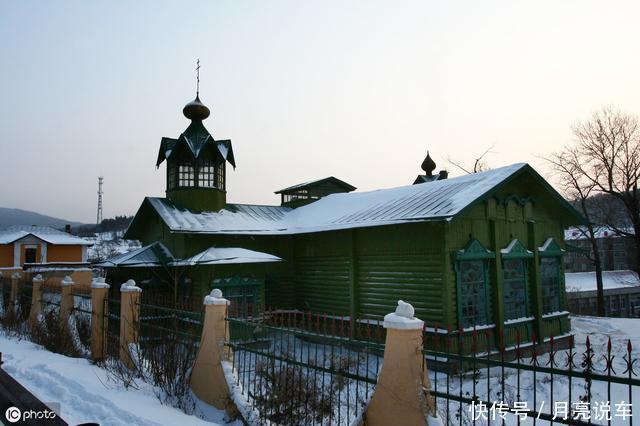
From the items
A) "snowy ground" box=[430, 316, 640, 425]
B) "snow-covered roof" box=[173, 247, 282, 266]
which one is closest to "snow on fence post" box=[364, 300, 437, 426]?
"snowy ground" box=[430, 316, 640, 425]

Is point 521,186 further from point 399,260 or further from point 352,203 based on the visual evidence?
point 352,203

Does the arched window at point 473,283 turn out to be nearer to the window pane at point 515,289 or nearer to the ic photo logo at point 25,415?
the window pane at point 515,289

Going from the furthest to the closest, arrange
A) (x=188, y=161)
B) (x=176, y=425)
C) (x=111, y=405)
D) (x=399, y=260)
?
(x=188, y=161) → (x=399, y=260) → (x=111, y=405) → (x=176, y=425)

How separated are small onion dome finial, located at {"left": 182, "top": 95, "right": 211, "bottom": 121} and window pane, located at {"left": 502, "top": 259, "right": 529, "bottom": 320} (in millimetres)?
12399

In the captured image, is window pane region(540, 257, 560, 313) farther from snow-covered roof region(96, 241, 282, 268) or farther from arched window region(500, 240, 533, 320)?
snow-covered roof region(96, 241, 282, 268)

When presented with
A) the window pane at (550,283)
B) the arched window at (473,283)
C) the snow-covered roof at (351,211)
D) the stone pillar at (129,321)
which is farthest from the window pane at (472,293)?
the stone pillar at (129,321)

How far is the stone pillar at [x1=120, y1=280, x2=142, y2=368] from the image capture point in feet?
26.6

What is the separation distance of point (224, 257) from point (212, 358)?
778cm

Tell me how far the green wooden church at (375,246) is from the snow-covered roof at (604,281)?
909 inches

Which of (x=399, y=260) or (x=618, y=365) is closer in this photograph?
(x=618, y=365)

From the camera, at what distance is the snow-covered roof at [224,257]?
13866mm

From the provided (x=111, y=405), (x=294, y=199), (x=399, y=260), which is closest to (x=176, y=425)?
(x=111, y=405)

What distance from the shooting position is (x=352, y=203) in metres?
16.8

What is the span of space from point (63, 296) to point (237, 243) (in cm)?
632
